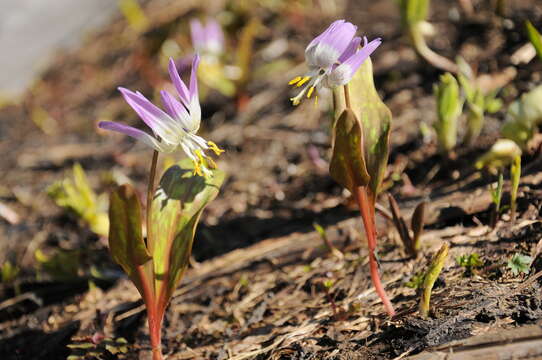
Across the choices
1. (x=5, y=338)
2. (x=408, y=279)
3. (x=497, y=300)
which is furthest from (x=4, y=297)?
(x=497, y=300)

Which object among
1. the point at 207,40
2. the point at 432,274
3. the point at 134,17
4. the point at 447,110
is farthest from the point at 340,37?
the point at 134,17

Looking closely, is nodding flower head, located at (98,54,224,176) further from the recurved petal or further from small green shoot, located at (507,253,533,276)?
small green shoot, located at (507,253,533,276)

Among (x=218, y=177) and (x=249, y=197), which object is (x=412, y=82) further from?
(x=218, y=177)

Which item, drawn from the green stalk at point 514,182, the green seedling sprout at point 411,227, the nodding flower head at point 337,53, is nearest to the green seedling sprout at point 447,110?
the green stalk at point 514,182

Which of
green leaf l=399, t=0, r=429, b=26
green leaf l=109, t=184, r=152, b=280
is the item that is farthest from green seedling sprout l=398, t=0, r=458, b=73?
green leaf l=109, t=184, r=152, b=280

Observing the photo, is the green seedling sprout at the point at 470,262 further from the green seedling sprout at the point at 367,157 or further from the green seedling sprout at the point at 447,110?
the green seedling sprout at the point at 447,110

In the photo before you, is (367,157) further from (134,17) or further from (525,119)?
(134,17)
